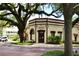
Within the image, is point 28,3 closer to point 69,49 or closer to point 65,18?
point 65,18

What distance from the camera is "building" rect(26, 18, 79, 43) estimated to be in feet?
14.1

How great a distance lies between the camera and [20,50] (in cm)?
435

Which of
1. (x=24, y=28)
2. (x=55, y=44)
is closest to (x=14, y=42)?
(x=24, y=28)

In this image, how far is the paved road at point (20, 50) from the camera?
4309 millimetres

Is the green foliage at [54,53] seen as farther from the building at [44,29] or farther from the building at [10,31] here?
the building at [10,31]

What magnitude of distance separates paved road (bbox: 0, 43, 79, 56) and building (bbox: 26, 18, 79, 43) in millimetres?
126

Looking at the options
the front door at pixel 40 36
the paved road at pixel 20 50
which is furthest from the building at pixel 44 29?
the paved road at pixel 20 50

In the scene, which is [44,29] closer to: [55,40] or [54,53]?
[55,40]

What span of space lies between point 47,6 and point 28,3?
27cm

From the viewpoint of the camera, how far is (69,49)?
168 inches

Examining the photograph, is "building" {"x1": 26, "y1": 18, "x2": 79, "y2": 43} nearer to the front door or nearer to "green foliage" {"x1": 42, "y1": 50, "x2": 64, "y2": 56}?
the front door

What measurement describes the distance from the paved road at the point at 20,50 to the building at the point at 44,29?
13 centimetres

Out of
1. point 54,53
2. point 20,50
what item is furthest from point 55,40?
point 20,50

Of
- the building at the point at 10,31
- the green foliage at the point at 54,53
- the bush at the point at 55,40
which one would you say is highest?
the building at the point at 10,31
